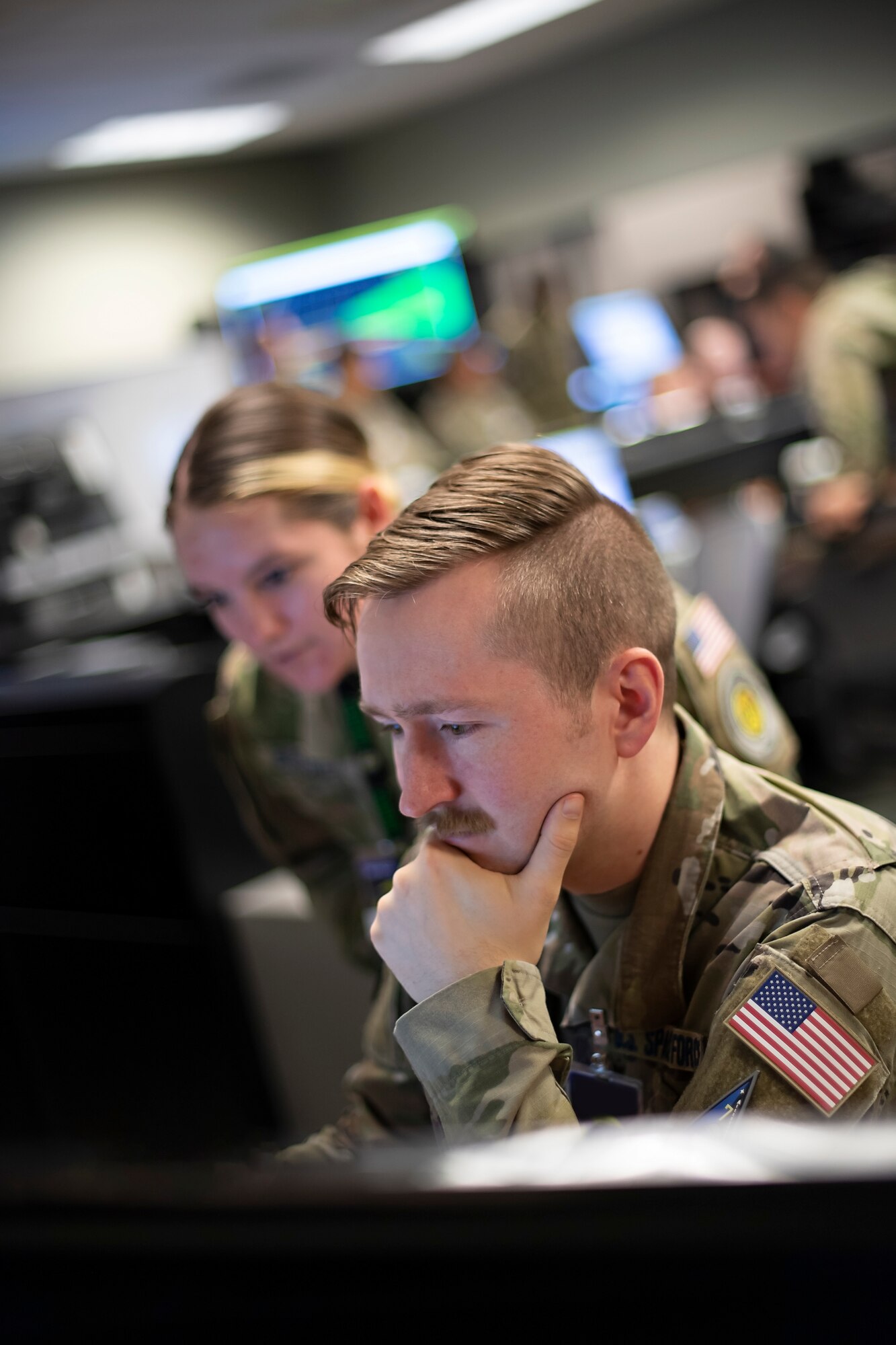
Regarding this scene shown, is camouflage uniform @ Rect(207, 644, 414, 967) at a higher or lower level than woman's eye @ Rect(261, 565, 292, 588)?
lower

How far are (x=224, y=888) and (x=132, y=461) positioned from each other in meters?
1.65

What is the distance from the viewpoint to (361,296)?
8.48 metres

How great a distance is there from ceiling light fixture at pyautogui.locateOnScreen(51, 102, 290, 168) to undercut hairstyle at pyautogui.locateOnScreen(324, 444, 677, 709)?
6.59 m

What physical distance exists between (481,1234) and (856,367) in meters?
4.29

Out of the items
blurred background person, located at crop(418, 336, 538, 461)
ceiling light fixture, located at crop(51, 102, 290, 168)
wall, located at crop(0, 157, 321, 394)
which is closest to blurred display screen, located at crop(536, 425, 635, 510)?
blurred background person, located at crop(418, 336, 538, 461)

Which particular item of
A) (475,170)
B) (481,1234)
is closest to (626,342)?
(475,170)

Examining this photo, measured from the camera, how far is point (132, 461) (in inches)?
140

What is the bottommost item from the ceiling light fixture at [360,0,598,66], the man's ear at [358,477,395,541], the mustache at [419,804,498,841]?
the mustache at [419,804,498,841]

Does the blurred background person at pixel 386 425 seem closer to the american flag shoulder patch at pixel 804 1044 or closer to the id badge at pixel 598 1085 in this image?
the id badge at pixel 598 1085

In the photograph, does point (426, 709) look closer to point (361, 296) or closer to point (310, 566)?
point (310, 566)

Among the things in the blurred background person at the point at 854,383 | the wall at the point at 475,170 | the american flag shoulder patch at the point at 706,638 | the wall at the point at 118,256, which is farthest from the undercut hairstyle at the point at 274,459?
the wall at the point at 118,256

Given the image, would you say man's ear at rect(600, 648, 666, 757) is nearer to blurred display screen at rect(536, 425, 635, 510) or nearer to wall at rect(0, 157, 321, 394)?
blurred display screen at rect(536, 425, 635, 510)

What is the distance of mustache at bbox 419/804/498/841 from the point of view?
0.94 meters

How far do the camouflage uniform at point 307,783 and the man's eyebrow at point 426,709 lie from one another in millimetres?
662
